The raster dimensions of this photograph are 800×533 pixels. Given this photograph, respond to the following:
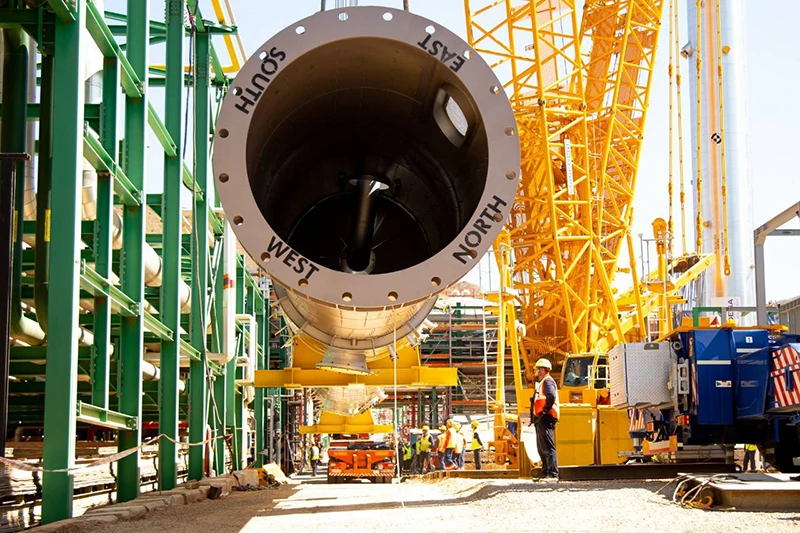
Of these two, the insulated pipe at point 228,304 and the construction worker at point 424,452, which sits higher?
the insulated pipe at point 228,304

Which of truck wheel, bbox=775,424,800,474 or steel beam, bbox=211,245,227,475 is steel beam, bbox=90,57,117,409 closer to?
steel beam, bbox=211,245,227,475

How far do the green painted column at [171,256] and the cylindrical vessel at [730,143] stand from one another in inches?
1241

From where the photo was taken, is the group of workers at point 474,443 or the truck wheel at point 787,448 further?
the group of workers at point 474,443

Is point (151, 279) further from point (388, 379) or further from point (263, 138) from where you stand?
point (263, 138)

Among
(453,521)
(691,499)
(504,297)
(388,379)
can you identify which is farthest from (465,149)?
Result: (504,297)

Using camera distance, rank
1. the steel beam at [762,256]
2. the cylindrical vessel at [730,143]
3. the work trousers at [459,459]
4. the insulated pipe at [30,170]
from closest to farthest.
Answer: the insulated pipe at [30,170]
the steel beam at [762,256]
the work trousers at [459,459]
the cylindrical vessel at [730,143]

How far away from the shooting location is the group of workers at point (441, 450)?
20078 mm

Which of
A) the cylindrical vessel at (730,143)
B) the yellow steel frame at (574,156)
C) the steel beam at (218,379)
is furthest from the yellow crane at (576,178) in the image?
the cylindrical vessel at (730,143)

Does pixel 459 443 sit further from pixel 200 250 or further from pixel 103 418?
pixel 103 418

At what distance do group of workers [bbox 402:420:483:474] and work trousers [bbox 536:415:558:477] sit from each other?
28.0 ft

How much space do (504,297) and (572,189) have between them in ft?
10.6

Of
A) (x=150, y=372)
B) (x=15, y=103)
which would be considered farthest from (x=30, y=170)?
(x=150, y=372)

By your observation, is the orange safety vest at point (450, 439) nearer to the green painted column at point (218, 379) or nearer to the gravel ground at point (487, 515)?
the green painted column at point (218, 379)

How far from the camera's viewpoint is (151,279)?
41.0 feet
